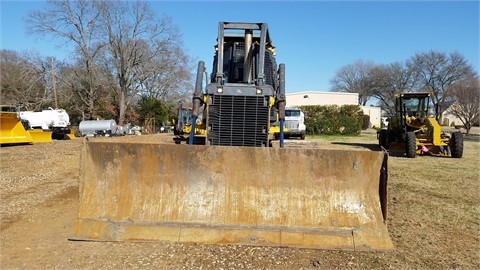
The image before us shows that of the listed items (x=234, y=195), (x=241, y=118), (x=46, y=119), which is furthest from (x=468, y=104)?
(x=46, y=119)

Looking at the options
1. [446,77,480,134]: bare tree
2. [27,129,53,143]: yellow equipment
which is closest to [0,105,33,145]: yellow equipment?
[27,129,53,143]: yellow equipment

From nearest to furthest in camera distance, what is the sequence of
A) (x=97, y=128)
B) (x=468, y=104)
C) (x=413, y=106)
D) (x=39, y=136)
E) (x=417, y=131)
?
(x=417, y=131) < (x=413, y=106) < (x=39, y=136) < (x=468, y=104) < (x=97, y=128)

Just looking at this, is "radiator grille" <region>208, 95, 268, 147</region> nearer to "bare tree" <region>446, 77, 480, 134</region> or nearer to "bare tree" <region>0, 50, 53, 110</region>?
"bare tree" <region>446, 77, 480, 134</region>

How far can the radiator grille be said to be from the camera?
664cm

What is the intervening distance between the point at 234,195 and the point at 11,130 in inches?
605

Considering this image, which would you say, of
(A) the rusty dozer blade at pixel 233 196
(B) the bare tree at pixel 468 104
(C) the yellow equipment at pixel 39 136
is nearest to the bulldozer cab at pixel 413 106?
(A) the rusty dozer blade at pixel 233 196

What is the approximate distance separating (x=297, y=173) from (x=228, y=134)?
216 centimetres

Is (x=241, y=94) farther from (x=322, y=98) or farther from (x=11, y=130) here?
(x=322, y=98)

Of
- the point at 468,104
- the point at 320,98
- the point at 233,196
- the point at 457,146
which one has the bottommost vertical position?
the point at 233,196

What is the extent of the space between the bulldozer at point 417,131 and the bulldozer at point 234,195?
9.70 m

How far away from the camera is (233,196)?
472 centimetres

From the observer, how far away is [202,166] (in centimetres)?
486

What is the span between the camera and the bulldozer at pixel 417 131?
44.6 feet

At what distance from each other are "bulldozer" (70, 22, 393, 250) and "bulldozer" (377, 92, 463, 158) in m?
9.70
